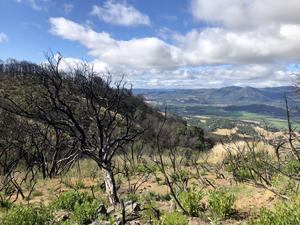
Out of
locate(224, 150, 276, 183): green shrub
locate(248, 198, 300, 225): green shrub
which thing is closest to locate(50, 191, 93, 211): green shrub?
locate(224, 150, 276, 183): green shrub

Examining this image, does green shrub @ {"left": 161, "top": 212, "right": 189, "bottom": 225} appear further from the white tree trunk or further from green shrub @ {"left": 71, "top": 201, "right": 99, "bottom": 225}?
the white tree trunk

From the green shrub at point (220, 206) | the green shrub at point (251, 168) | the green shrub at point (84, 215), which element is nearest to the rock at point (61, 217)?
the green shrub at point (84, 215)

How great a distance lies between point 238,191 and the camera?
11.2 meters

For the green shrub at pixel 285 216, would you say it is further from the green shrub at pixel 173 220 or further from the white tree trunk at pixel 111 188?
the white tree trunk at pixel 111 188

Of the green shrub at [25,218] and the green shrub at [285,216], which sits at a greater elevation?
the green shrub at [285,216]

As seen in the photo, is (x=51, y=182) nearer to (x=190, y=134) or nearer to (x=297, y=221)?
(x=297, y=221)

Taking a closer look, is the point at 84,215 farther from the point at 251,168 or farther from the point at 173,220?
the point at 251,168

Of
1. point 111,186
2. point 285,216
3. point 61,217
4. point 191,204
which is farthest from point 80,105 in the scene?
point 285,216

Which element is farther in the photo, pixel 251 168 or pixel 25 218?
pixel 25 218

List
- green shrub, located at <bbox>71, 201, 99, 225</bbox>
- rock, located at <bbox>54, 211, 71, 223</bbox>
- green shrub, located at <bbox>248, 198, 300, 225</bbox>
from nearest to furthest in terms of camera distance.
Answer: green shrub, located at <bbox>248, 198, 300, 225</bbox>
green shrub, located at <bbox>71, 201, 99, 225</bbox>
rock, located at <bbox>54, 211, 71, 223</bbox>

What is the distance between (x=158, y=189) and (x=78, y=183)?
3.41m

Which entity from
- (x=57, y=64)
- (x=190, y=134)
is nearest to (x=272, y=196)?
(x=57, y=64)

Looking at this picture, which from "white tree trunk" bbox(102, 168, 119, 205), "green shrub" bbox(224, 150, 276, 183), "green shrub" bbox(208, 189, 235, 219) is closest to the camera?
"green shrub" bbox(224, 150, 276, 183)

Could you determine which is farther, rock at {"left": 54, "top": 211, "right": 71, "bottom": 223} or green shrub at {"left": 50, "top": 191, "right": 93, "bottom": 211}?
green shrub at {"left": 50, "top": 191, "right": 93, "bottom": 211}
